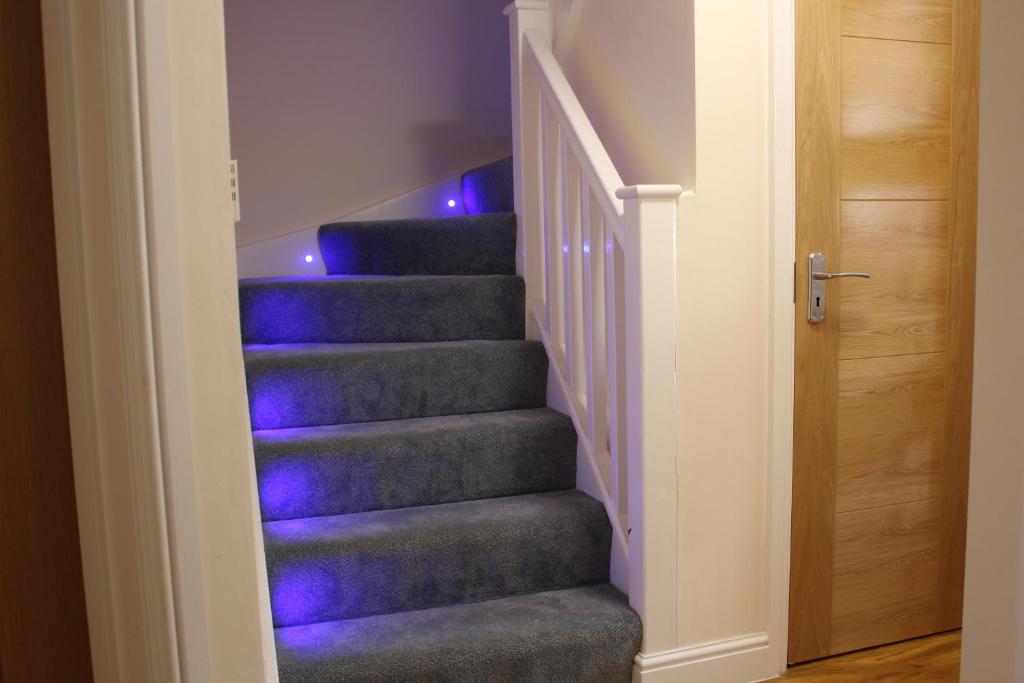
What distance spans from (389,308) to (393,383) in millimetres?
346

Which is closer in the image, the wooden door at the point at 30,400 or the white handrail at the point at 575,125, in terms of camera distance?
the wooden door at the point at 30,400

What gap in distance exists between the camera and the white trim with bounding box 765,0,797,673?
2.06 m

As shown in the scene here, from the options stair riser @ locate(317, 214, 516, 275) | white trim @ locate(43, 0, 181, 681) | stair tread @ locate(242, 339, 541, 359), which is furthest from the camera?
stair riser @ locate(317, 214, 516, 275)

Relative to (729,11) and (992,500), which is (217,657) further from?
(729,11)

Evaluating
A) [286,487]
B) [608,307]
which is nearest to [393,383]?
[286,487]

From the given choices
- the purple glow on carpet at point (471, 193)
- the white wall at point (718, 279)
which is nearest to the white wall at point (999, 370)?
the white wall at point (718, 279)

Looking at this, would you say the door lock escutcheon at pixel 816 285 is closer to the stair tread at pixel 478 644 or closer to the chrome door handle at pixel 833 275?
the chrome door handle at pixel 833 275

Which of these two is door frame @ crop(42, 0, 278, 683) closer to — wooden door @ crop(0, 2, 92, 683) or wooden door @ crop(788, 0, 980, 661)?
wooden door @ crop(0, 2, 92, 683)

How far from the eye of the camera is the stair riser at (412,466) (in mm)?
2160

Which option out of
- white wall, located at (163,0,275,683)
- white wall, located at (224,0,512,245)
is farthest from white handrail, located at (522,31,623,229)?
white wall, located at (163,0,275,683)

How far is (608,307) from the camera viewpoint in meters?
2.18

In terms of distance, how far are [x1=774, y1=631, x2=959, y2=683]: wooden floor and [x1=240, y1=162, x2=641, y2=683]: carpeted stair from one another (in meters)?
0.54

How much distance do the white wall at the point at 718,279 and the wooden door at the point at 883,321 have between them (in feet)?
0.39

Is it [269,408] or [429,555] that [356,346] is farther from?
[429,555]
